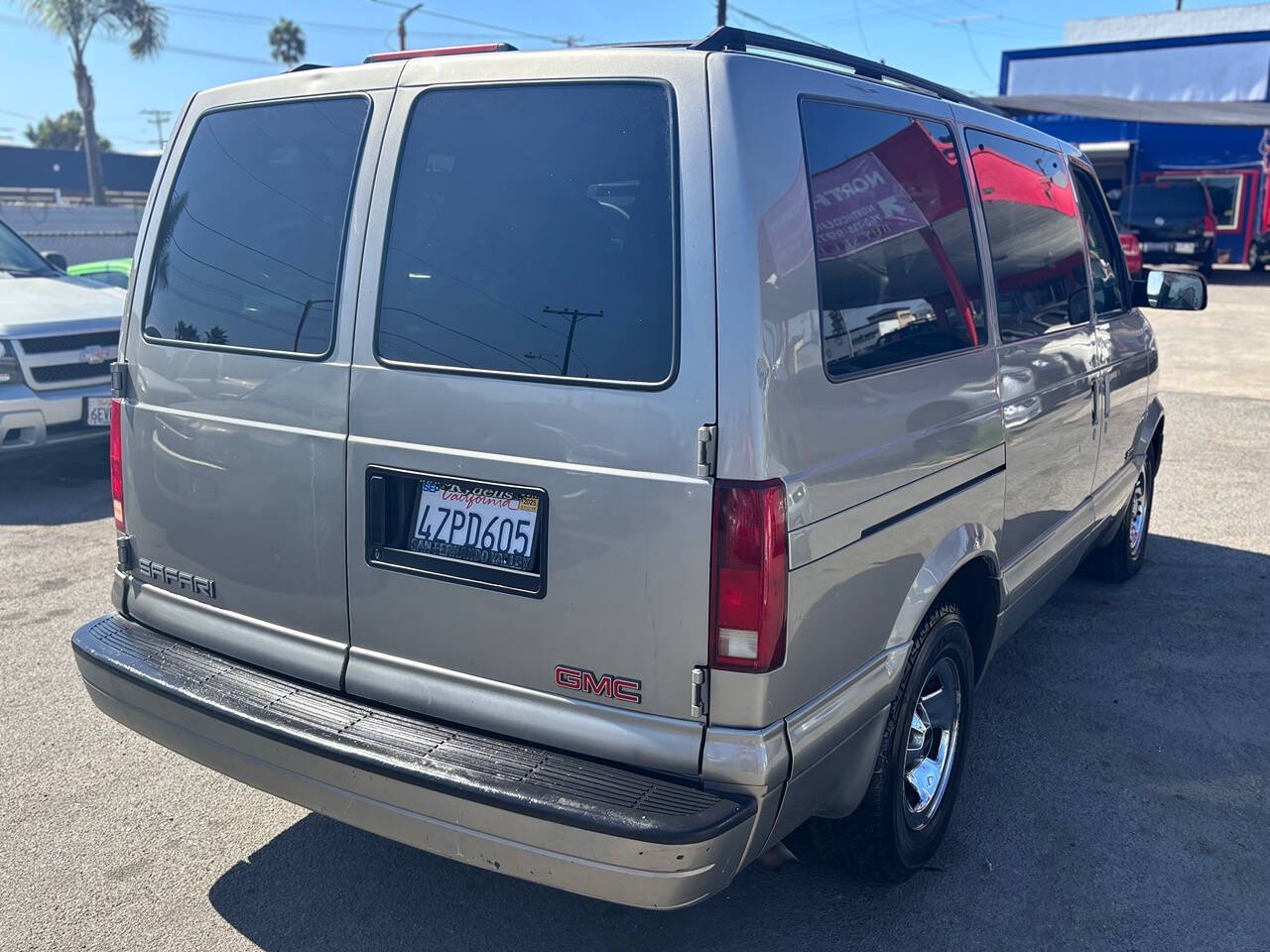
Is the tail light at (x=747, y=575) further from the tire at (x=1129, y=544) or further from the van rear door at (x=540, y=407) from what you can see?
the tire at (x=1129, y=544)

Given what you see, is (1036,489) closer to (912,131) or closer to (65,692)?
(912,131)

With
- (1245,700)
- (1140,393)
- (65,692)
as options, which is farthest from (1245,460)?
(65,692)

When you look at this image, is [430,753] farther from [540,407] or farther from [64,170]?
[64,170]

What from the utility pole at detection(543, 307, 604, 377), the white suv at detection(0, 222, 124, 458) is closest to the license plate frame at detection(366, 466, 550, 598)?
the utility pole at detection(543, 307, 604, 377)

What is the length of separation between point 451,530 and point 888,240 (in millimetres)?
1326

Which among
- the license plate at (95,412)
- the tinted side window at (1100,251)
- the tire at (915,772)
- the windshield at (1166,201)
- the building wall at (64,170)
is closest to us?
the tire at (915,772)

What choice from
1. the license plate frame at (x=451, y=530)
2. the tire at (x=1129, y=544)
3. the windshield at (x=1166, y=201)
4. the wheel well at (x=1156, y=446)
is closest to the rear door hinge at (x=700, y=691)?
the license plate frame at (x=451, y=530)

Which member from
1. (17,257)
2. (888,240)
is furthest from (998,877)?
(17,257)

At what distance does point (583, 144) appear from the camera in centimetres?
254

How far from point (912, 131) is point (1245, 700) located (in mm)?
2842

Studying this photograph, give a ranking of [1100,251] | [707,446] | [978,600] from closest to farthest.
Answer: [707,446] → [978,600] → [1100,251]

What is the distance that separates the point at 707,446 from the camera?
7.64 ft

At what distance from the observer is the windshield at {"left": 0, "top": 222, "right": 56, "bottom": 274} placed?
8.36 m

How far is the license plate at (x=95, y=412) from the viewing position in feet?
24.0
